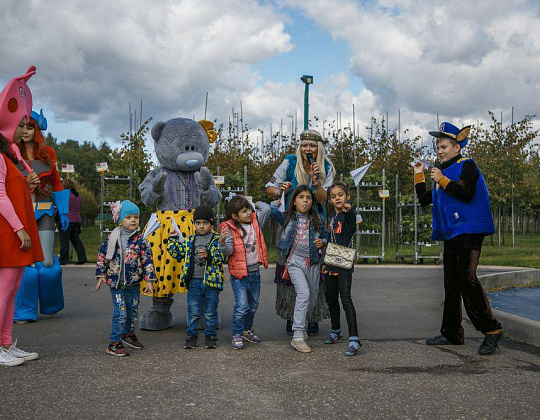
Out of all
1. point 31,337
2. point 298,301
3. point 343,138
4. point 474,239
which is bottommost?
point 31,337

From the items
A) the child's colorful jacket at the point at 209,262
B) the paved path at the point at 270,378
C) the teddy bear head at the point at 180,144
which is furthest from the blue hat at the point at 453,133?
the teddy bear head at the point at 180,144

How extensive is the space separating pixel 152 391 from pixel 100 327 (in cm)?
263

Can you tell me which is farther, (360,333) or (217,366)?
(360,333)

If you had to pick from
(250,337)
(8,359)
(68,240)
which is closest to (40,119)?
(8,359)

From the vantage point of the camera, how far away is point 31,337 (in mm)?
5695

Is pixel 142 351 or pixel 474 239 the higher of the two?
pixel 474 239

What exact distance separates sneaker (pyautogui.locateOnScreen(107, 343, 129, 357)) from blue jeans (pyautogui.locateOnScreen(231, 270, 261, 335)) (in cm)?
96

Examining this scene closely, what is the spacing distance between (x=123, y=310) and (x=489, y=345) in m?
3.05

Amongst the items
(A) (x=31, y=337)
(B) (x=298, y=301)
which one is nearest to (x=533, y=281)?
(B) (x=298, y=301)

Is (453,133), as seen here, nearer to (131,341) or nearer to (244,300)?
(244,300)

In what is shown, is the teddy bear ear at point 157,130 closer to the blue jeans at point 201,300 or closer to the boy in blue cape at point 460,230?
the blue jeans at point 201,300

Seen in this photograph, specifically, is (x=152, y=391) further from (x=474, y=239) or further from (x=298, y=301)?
(x=474, y=239)

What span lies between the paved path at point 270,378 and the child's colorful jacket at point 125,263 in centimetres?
61

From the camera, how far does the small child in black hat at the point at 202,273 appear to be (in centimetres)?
523
